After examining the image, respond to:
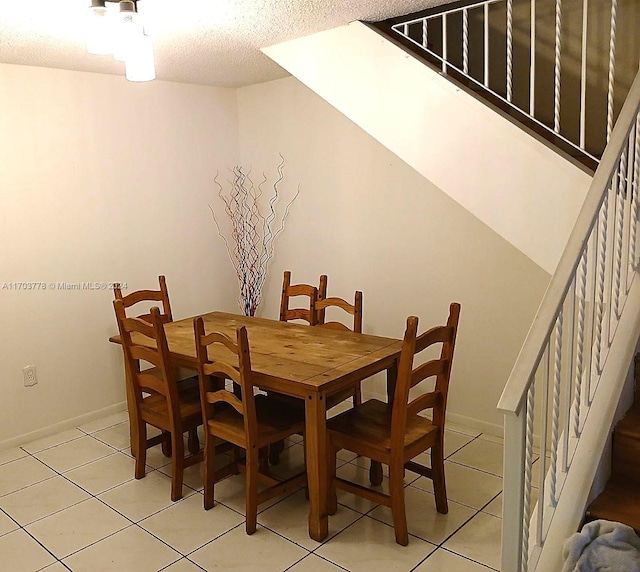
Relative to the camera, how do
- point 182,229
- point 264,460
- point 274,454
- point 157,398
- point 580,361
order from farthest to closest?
point 182,229 < point 274,454 < point 157,398 < point 264,460 < point 580,361

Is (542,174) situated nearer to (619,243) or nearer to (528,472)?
(619,243)

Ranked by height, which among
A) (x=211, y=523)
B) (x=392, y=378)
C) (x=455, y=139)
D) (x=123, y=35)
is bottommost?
(x=211, y=523)

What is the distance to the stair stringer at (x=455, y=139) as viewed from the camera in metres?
2.29

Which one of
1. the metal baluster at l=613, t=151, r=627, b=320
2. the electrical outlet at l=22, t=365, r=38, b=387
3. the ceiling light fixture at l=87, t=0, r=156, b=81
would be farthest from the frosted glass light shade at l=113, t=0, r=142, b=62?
the electrical outlet at l=22, t=365, r=38, b=387

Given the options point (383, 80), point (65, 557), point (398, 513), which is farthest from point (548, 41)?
point (65, 557)

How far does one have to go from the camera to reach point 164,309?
12.6ft

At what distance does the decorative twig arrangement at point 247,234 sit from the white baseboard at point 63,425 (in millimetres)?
1189

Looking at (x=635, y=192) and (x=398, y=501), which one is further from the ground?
(x=635, y=192)

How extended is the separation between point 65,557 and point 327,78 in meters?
2.45

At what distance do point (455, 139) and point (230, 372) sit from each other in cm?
136

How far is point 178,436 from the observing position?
293cm

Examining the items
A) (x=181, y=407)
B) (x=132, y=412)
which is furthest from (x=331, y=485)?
(x=132, y=412)

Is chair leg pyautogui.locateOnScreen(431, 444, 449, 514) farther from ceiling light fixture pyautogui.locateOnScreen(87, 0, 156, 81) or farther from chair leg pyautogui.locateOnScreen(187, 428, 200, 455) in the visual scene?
ceiling light fixture pyautogui.locateOnScreen(87, 0, 156, 81)

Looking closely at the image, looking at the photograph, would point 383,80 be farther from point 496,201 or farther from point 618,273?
point 618,273
